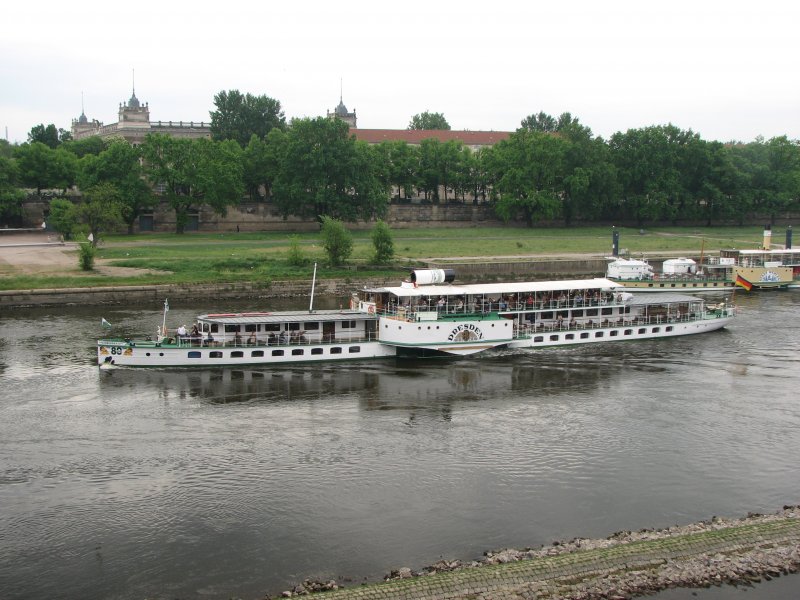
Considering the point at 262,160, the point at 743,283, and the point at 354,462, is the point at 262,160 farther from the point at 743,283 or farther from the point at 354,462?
the point at 354,462

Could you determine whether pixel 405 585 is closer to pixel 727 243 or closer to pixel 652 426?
pixel 652 426

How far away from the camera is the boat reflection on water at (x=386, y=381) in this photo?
43031 mm

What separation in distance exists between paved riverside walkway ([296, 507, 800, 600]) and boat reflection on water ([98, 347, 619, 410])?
1733cm

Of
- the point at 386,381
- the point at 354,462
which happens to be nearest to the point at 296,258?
the point at 386,381

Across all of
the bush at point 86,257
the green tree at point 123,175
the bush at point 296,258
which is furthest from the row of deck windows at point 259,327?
the green tree at point 123,175

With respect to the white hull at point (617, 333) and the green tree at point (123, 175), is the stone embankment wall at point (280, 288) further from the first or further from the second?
the green tree at point (123, 175)

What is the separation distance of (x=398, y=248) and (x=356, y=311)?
151 feet

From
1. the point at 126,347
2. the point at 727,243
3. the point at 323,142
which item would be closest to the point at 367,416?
the point at 126,347

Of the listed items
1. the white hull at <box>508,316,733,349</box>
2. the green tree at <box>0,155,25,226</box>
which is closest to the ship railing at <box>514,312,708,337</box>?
the white hull at <box>508,316,733,349</box>

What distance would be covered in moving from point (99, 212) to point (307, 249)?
23.1m

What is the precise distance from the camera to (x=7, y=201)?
358ft

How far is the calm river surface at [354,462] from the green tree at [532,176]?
68.0 meters

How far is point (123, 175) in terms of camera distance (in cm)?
10325

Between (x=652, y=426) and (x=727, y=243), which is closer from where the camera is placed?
(x=652, y=426)
